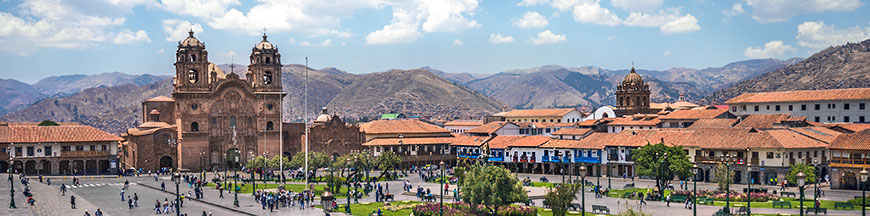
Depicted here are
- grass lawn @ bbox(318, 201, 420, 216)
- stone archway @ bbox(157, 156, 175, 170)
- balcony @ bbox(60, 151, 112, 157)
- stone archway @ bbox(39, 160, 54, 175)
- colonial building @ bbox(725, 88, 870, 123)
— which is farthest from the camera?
stone archway @ bbox(157, 156, 175, 170)

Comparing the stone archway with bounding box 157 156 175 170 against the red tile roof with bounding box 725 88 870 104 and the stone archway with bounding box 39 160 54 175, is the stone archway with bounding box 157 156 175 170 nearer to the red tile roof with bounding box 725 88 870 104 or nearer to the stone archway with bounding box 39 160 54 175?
the stone archway with bounding box 39 160 54 175

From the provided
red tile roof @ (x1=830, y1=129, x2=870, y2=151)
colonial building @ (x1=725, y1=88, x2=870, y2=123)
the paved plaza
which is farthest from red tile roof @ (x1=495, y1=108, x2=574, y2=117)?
red tile roof @ (x1=830, y1=129, x2=870, y2=151)

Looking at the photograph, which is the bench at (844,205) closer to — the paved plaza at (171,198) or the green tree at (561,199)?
the paved plaza at (171,198)

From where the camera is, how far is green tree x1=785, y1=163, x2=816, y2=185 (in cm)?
6228

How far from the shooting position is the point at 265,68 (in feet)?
318

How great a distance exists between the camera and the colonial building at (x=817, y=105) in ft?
296

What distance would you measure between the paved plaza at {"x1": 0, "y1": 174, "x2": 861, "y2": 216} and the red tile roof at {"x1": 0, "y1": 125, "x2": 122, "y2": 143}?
8.37m

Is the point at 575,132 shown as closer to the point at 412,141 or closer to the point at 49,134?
the point at 412,141

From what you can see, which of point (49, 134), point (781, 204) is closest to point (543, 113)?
point (49, 134)

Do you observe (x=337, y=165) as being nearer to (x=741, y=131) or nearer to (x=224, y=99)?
(x=224, y=99)

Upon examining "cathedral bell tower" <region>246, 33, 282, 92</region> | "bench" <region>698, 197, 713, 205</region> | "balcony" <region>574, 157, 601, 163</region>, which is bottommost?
"bench" <region>698, 197, 713, 205</region>

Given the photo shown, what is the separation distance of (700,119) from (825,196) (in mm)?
35800

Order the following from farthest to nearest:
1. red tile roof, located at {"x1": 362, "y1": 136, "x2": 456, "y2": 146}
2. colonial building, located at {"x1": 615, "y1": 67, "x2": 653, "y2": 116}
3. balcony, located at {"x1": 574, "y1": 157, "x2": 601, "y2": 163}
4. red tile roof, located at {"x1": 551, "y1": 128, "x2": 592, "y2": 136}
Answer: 1. colonial building, located at {"x1": 615, "y1": 67, "x2": 653, "y2": 116}
2. red tile roof, located at {"x1": 362, "y1": 136, "x2": 456, "y2": 146}
3. red tile roof, located at {"x1": 551, "y1": 128, "x2": 592, "y2": 136}
4. balcony, located at {"x1": 574, "y1": 157, "x2": 601, "y2": 163}

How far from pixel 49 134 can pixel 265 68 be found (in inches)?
973
